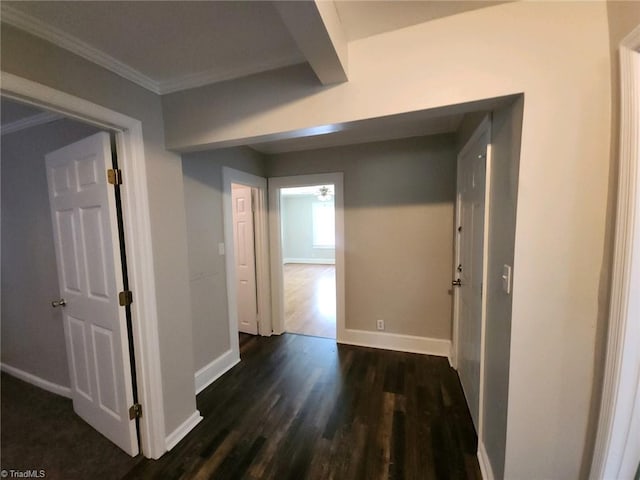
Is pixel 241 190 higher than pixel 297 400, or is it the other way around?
pixel 241 190

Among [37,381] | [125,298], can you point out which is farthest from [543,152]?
[37,381]

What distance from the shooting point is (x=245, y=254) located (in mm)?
3186

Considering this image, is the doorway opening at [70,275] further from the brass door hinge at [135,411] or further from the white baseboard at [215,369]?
the white baseboard at [215,369]

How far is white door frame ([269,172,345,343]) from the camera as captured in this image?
2.85 meters

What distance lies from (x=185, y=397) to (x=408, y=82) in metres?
2.41

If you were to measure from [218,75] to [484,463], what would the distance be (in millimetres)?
2775

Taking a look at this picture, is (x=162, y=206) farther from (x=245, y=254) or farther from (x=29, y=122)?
(x=245, y=254)

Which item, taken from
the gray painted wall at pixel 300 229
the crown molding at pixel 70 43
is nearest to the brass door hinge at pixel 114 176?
the crown molding at pixel 70 43

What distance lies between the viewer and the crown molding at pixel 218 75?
1.34m

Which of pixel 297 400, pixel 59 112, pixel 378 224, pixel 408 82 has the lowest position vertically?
pixel 297 400

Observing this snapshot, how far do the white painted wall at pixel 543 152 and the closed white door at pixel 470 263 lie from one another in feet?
1.51

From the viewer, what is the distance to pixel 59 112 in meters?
1.18

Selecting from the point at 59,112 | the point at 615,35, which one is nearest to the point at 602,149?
the point at 615,35

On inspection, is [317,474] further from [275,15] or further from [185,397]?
[275,15]
